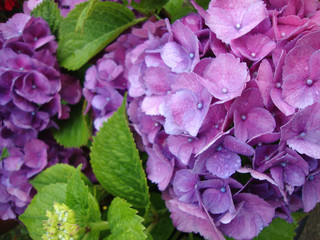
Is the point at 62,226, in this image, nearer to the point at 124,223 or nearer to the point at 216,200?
the point at 124,223

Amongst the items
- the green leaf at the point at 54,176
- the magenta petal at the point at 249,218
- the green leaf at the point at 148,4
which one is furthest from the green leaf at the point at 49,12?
the magenta petal at the point at 249,218

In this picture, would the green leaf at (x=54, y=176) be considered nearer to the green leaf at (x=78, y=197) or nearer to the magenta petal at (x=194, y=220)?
the green leaf at (x=78, y=197)

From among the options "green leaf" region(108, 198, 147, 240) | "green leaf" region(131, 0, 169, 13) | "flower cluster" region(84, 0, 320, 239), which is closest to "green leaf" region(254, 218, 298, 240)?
"flower cluster" region(84, 0, 320, 239)

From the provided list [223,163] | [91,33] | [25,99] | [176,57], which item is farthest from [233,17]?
[25,99]

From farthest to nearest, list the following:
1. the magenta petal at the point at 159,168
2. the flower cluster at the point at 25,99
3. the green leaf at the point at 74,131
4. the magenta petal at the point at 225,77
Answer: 1. the green leaf at the point at 74,131
2. the flower cluster at the point at 25,99
3. the magenta petal at the point at 159,168
4. the magenta petal at the point at 225,77

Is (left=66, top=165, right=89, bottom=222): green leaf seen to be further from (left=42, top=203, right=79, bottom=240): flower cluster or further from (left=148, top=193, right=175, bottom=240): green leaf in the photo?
(left=148, top=193, right=175, bottom=240): green leaf

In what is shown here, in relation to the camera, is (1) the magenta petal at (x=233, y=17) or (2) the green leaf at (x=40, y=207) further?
(2) the green leaf at (x=40, y=207)

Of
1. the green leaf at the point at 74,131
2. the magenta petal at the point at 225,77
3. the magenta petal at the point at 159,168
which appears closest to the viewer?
the magenta petal at the point at 225,77
